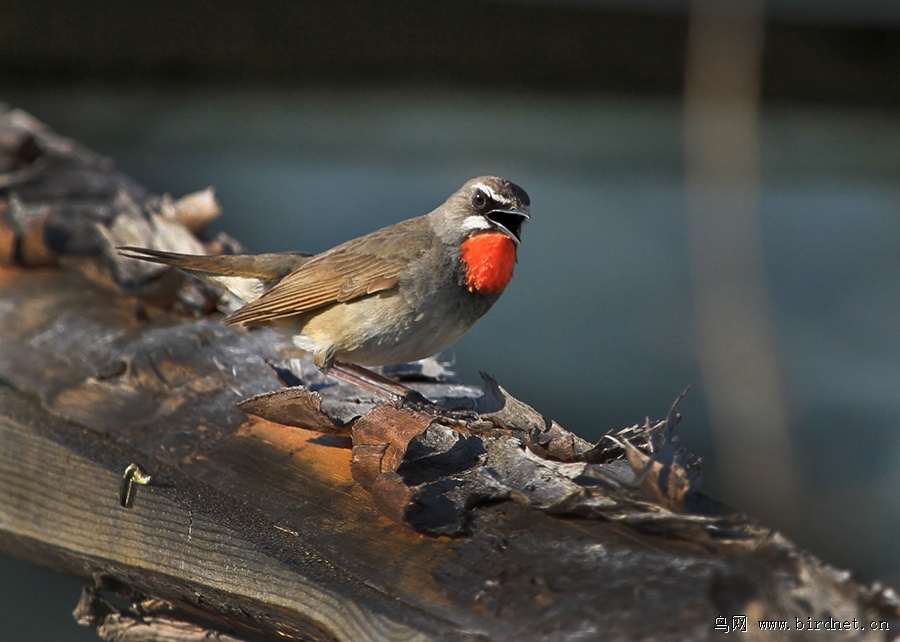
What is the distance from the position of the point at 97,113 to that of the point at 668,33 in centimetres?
423

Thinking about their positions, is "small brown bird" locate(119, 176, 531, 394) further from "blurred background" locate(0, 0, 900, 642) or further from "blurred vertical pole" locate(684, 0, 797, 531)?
"blurred background" locate(0, 0, 900, 642)

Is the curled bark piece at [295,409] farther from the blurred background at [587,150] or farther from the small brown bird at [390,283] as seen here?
the blurred background at [587,150]

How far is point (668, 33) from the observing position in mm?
6012

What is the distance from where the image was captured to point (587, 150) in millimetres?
6488

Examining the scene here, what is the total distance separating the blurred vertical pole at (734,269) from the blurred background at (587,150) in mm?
24

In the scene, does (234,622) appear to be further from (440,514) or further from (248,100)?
(248,100)

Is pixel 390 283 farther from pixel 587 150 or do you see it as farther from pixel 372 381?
pixel 587 150

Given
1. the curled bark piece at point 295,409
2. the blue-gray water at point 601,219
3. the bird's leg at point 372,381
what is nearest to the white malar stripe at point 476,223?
the bird's leg at point 372,381

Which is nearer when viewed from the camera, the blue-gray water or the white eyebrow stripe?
the white eyebrow stripe

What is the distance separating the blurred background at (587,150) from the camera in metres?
4.73

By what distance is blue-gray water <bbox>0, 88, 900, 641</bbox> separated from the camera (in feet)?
15.8

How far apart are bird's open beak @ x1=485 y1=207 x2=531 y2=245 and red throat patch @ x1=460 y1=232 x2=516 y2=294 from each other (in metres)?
0.03

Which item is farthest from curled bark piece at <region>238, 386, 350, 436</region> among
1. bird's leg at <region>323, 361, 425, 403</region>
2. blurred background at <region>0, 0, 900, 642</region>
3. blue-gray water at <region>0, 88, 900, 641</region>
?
blurred background at <region>0, 0, 900, 642</region>

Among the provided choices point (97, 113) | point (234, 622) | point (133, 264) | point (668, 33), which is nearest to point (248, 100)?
point (97, 113)
